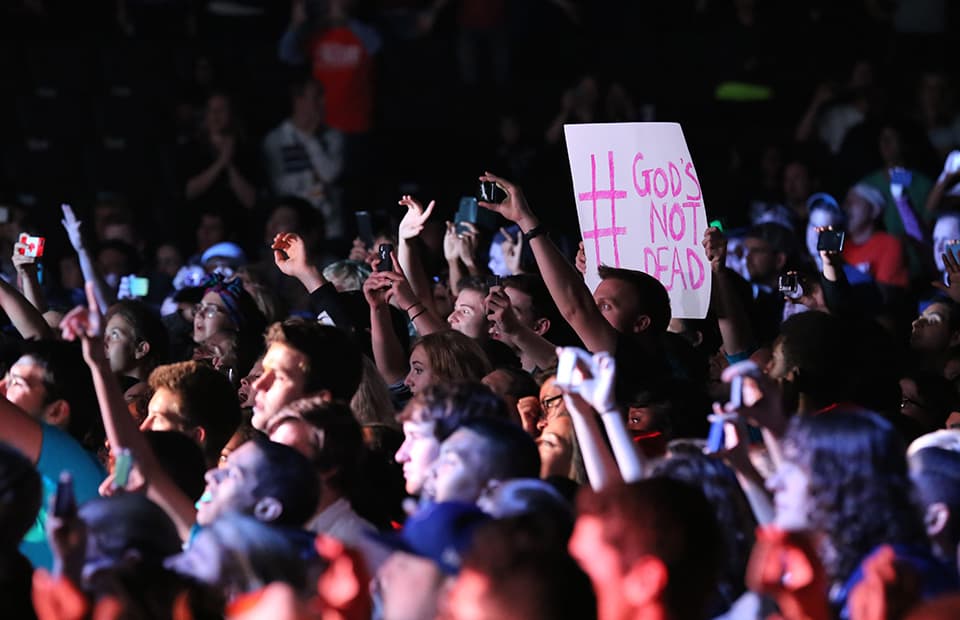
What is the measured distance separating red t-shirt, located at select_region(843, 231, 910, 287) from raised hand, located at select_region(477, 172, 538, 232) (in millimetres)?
3555

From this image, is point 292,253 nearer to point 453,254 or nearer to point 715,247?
point 453,254

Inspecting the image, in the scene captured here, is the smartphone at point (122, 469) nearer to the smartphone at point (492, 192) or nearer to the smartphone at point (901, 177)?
the smartphone at point (492, 192)

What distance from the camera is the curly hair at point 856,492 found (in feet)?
11.6

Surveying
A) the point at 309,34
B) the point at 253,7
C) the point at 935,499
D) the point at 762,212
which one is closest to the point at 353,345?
the point at 935,499

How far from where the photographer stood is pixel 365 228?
26.1ft

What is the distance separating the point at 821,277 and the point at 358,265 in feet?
6.81

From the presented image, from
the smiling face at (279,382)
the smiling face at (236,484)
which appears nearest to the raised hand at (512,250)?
the smiling face at (279,382)

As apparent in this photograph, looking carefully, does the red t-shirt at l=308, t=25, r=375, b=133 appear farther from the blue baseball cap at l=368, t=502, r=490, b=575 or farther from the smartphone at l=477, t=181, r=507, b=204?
the blue baseball cap at l=368, t=502, r=490, b=575

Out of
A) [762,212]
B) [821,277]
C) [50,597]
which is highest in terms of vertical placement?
[50,597]

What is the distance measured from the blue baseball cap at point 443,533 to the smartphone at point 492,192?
7.25 feet

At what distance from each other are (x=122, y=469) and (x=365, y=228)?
4.07 meters

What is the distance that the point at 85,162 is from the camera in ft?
38.9

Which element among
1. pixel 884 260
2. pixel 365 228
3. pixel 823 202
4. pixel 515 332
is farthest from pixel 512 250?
pixel 884 260

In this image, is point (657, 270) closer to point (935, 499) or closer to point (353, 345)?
point (353, 345)
